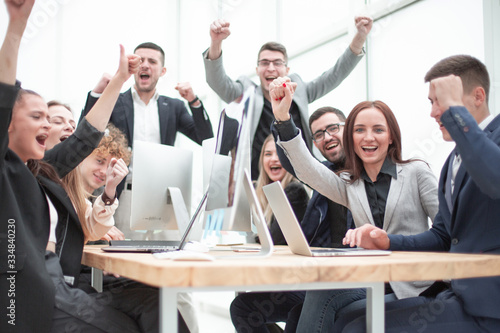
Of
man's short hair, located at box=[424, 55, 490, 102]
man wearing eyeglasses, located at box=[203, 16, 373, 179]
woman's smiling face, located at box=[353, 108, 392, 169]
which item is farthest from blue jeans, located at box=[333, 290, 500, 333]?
man wearing eyeglasses, located at box=[203, 16, 373, 179]

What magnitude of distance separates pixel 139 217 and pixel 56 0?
5.00 metres

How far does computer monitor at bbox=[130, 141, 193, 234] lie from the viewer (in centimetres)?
182

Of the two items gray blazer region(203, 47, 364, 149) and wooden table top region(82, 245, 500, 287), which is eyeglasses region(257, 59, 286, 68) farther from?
wooden table top region(82, 245, 500, 287)

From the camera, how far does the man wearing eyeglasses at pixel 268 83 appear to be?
2844mm

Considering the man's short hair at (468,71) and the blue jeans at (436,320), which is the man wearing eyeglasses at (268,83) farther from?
the blue jeans at (436,320)

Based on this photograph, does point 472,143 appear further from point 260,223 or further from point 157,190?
point 157,190

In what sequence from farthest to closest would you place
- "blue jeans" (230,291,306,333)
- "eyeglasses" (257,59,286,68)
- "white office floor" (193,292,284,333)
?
"white office floor" (193,292,284,333)
"eyeglasses" (257,59,286,68)
"blue jeans" (230,291,306,333)

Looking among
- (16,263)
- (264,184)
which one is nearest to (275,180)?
(264,184)

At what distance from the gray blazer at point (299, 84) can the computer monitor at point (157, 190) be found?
0.99 meters

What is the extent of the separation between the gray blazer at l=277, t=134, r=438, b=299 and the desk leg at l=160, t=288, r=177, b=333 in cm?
96

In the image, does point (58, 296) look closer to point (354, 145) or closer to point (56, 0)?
point (354, 145)

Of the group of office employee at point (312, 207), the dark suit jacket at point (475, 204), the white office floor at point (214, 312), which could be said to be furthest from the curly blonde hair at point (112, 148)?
the white office floor at point (214, 312)

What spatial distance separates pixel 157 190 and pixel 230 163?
0.83m

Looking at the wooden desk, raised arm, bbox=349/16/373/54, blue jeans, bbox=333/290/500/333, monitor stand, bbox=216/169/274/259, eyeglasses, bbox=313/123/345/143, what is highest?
raised arm, bbox=349/16/373/54
